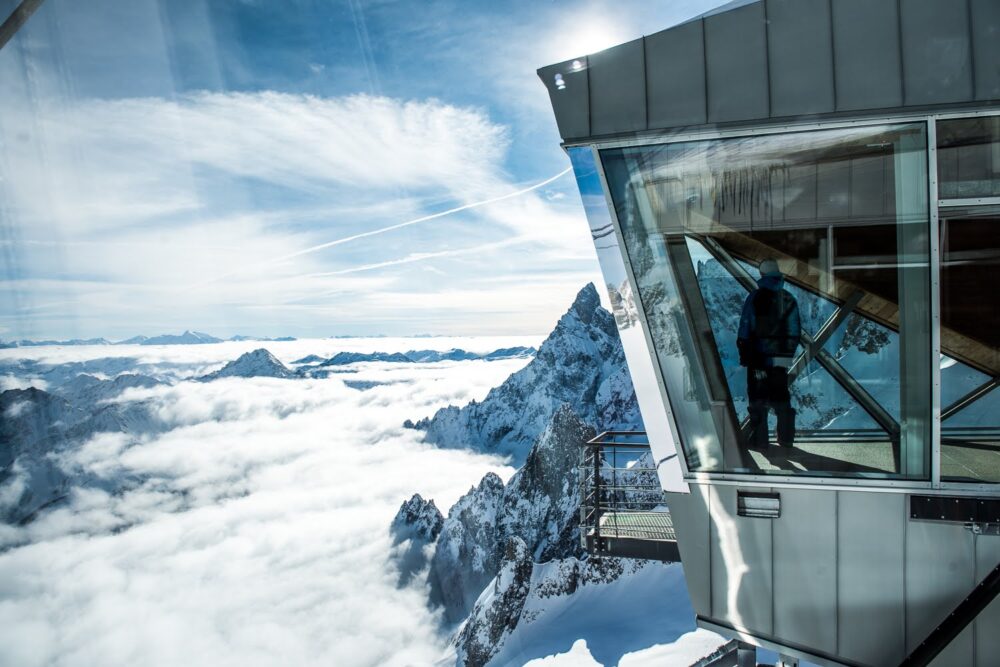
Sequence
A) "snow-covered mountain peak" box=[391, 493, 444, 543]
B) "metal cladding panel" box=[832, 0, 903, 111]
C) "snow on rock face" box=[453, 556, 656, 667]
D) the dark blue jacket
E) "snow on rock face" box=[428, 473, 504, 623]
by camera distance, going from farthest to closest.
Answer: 1. "snow-covered mountain peak" box=[391, 493, 444, 543]
2. "snow on rock face" box=[428, 473, 504, 623]
3. "snow on rock face" box=[453, 556, 656, 667]
4. the dark blue jacket
5. "metal cladding panel" box=[832, 0, 903, 111]

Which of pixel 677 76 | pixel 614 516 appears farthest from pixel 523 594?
pixel 677 76

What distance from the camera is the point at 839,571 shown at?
2.72 m

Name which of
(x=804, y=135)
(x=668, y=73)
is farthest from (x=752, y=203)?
(x=668, y=73)

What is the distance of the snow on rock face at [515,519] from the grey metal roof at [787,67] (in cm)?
8771

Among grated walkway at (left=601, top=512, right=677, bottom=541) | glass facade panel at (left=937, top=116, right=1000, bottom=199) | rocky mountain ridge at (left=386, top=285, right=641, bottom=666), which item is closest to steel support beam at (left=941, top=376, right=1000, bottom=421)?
glass facade panel at (left=937, top=116, right=1000, bottom=199)

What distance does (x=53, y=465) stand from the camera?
150 metres

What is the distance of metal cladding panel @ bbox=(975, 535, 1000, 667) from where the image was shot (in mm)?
2521

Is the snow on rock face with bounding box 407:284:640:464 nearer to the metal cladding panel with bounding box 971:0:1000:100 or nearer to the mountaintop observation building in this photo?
the mountaintop observation building

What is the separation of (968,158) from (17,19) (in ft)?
16.8

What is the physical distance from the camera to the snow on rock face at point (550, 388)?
484 feet

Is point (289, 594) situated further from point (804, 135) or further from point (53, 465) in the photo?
point (804, 135)

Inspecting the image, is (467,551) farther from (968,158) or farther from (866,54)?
(866,54)

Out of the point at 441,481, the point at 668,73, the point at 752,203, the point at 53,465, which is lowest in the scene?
the point at 441,481

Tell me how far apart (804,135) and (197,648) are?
14593 centimetres
